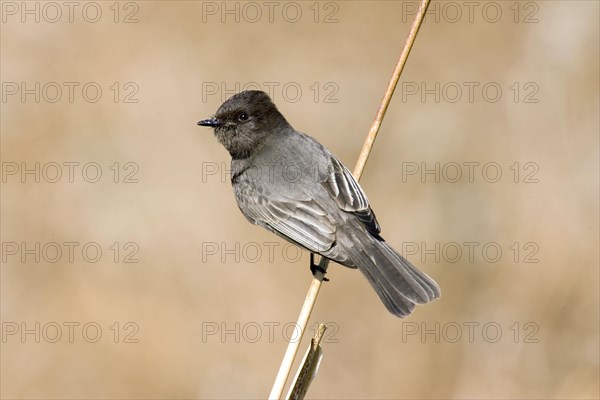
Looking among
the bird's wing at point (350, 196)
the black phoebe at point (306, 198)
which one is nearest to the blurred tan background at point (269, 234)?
the black phoebe at point (306, 198)

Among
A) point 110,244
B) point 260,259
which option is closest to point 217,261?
point 260,259

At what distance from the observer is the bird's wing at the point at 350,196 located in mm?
5691

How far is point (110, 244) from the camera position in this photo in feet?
31.2

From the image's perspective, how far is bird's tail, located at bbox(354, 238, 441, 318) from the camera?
5.19m

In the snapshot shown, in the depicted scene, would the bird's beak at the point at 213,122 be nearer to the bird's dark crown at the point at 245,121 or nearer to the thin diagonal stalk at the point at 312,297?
the bird's dark crown at the point at 245,121

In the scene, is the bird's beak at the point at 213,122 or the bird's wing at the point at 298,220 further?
the bird's beak at the point at 213,122

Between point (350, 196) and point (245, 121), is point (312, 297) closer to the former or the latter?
point (350, 196)

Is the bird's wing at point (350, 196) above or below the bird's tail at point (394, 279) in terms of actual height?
above

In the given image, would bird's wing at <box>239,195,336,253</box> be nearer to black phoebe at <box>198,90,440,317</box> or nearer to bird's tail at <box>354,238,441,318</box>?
black phoebe at <box>198,90,440,317</box>

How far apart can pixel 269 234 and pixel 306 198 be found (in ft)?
11.9

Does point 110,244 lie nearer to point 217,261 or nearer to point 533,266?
point 217,261

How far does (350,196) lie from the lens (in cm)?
Answer: 576

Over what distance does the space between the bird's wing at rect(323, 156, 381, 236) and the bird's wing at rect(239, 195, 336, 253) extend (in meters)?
0.13

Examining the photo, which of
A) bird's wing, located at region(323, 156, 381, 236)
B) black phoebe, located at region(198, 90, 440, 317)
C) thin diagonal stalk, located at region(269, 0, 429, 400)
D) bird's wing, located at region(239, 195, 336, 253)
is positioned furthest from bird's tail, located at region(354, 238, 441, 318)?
thin diagonal stalk, located at region(269, 0, 429, 400)
